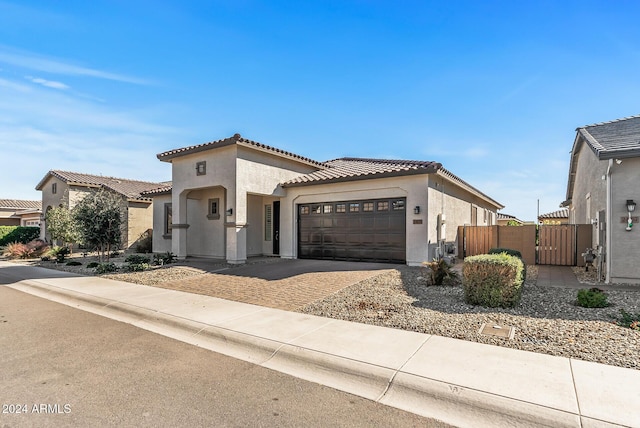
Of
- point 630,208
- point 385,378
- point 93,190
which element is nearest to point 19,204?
point 93,190

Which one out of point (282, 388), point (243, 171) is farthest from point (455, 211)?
point (282, 388)

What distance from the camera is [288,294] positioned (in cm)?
873

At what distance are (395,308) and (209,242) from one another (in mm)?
12464

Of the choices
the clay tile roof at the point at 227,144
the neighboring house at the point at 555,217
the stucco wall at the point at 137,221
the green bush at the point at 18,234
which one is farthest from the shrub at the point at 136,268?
the neighboring house at the point at 555,217

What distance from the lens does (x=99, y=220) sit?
14844 millimetres

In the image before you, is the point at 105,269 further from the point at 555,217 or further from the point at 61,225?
the point at 555,217

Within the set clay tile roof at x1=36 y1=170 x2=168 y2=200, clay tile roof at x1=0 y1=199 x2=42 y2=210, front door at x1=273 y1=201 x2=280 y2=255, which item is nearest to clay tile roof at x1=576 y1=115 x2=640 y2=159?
front door at x1=273 y1=201 x2=280 y2=255

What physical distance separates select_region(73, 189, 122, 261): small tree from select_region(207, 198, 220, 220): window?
395 centimetres

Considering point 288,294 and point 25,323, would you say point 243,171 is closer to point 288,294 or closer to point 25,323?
point 288,294

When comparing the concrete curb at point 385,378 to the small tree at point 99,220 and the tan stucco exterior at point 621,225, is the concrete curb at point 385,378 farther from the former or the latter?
the small tree at point 99,220

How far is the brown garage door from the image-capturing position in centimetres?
1334

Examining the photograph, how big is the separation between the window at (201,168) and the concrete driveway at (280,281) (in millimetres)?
4057

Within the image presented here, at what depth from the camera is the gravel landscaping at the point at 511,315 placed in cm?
493

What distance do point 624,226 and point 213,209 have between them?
16.0m
